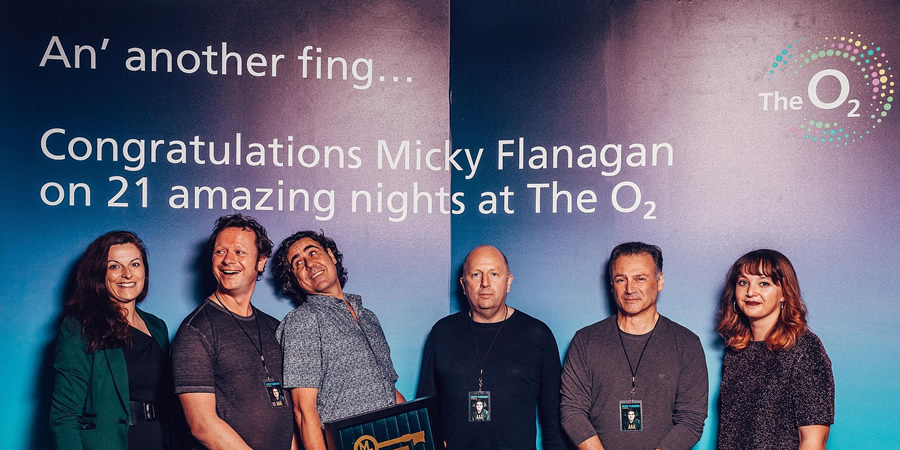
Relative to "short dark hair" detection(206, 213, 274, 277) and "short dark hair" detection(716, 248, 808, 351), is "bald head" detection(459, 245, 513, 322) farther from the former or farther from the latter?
"short dark hair" detection(716, 248, 808, 351)

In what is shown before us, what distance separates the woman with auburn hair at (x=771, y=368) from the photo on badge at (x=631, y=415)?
1.39ft

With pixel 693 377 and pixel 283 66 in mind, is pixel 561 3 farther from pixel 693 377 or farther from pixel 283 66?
pixel 693 377

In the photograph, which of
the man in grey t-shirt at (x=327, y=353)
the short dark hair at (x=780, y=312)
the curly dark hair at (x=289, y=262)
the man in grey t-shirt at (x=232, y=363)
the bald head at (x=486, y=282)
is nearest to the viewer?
the man in grey t-shirt at (x=232, y=363)

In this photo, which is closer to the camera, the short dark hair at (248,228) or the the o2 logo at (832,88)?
the short dark hair at (248,228)

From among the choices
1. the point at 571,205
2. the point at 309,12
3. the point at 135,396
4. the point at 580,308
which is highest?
the point at 309,12

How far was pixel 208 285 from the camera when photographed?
166 inches

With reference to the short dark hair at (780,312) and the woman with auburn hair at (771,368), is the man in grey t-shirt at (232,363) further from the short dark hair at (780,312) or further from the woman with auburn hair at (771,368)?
the short dark hair at (780,312)

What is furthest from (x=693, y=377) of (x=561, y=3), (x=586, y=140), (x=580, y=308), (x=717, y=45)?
(x=561, y=3)

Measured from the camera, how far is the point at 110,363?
10.6 feet

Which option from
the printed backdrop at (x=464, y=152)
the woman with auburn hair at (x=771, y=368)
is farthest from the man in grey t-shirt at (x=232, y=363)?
the woman with auburn hair at (x=771, y=368)

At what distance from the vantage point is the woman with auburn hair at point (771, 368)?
3.33m

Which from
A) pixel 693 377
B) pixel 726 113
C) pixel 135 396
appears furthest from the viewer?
pixel 726 113

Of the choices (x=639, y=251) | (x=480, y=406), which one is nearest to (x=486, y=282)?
(x=480, y=406)

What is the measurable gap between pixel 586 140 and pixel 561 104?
27cm
